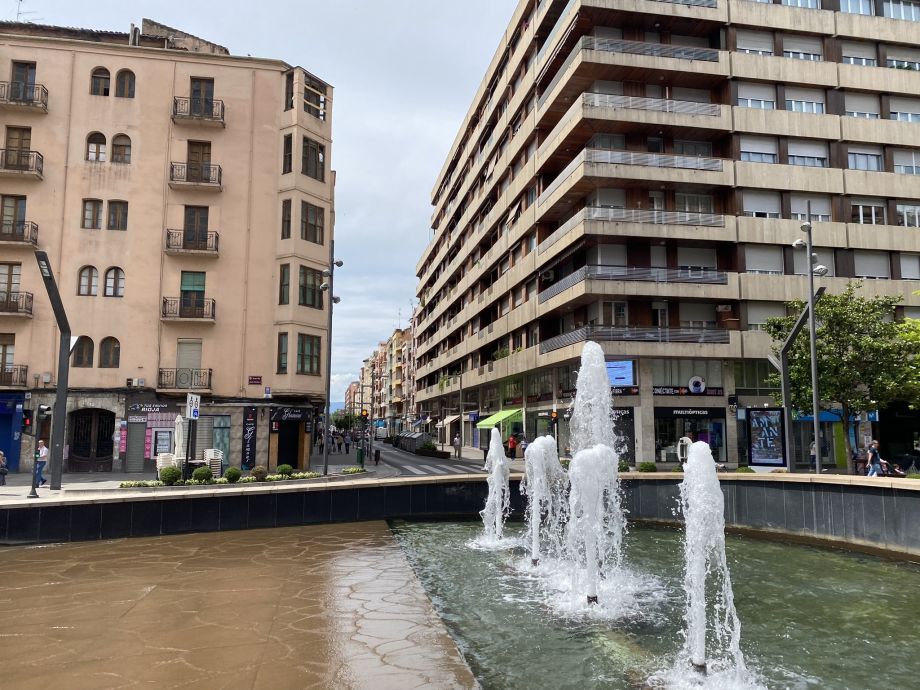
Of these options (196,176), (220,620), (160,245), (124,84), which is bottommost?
(220,620)

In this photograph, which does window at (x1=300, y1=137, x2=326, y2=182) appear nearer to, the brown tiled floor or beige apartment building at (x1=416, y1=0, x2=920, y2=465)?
beige apartment building at (x1=416, y1=0, x2=920, y2=465)

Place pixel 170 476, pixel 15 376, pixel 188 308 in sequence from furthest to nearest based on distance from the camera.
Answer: pixel 188 308 → pixel 15 376 → pixel 170 476

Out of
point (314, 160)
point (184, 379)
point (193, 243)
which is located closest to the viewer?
point (184, 379)

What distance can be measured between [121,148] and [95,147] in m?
1.13

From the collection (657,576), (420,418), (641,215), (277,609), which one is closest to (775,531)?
(657,576)

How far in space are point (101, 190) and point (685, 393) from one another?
29054 millimetres

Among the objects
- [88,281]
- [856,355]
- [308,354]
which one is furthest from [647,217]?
[88,281]

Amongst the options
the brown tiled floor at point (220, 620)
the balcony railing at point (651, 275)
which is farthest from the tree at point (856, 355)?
the brown tiled floor at point (220, 620)

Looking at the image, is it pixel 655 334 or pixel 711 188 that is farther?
pixel 711 188

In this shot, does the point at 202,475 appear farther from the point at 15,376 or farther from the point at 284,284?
the point at 15,376

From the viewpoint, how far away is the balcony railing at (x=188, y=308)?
92.5 feet

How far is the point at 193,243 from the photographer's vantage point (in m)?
28.8

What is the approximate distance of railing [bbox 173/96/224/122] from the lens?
29.0 meters

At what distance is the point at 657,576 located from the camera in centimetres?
962
